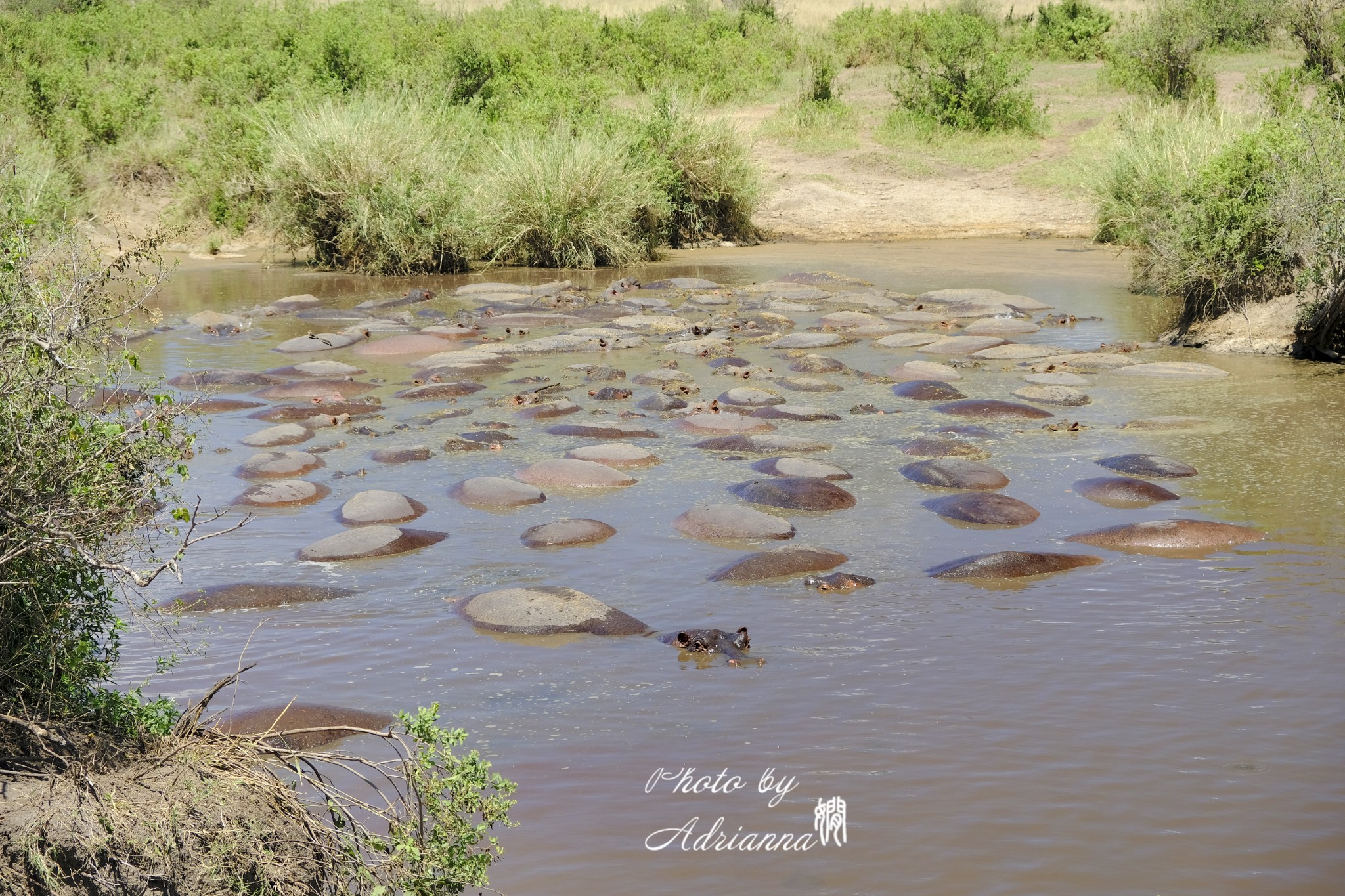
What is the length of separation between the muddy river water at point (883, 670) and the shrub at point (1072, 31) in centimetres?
2213

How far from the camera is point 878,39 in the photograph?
31.1m

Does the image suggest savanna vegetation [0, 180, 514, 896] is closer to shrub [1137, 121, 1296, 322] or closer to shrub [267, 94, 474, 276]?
shrub [1137, 121, 1296, 322]

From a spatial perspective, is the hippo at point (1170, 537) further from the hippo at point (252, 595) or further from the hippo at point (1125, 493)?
the hippo at point (252, 595)

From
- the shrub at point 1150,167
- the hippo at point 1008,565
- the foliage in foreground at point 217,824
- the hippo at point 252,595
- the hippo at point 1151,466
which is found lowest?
the hippo at point 252,595

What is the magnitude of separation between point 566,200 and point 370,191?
2.53m

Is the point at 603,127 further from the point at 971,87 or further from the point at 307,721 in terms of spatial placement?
the point at 307,721

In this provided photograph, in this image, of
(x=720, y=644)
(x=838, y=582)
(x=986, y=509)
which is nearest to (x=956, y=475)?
(x=986, y=509)

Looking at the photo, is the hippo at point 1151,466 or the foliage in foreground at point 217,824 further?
the hippo at point 1151,466

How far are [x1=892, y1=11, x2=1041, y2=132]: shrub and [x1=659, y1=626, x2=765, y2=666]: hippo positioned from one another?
1926 centimetres

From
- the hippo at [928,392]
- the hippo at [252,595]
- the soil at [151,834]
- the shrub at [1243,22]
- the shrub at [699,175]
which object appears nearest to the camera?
the soil at [151,834]

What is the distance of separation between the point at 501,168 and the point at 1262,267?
9691 millimetres

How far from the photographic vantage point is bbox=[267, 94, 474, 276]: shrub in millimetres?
16688

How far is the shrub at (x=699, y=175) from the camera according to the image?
1908 centimetres
